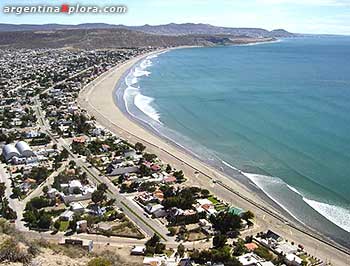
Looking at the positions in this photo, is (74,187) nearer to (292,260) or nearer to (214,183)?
(214,183)

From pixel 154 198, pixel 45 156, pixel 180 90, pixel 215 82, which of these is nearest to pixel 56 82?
pixel 180 90

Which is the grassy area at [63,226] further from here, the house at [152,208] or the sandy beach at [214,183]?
the sandy beach at [214,183]

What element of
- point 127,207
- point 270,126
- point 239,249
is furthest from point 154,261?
point 270,126

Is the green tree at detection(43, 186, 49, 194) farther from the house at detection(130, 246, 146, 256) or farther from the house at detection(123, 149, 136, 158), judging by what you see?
the house at detection(130, 246, 146, 256)

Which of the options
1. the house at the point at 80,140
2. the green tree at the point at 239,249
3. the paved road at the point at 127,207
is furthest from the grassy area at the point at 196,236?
the house at the point at 80,140

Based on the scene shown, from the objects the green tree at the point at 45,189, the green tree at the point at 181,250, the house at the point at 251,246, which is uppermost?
the house at the point at 251,246

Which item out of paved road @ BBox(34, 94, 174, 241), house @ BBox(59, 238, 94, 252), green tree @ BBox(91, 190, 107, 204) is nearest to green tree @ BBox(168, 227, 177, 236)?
paved road @ BBox(34, 94, 174, 241)
